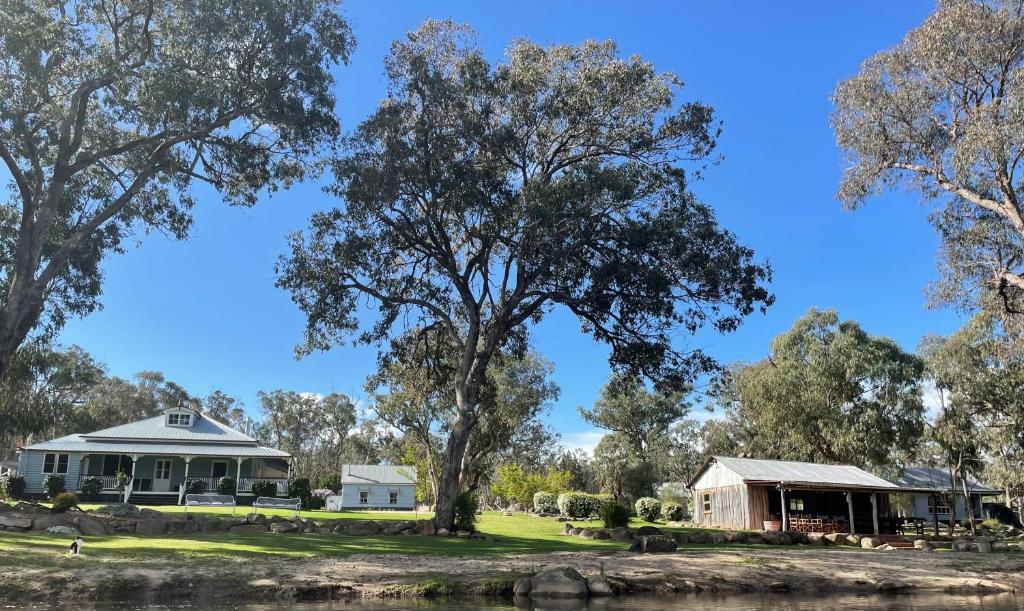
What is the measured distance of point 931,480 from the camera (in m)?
50.4

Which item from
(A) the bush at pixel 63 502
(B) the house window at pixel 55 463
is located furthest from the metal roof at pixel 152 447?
(A) the bush at pixel 63 502

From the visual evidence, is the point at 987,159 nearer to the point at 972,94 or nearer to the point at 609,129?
the point at 972,94

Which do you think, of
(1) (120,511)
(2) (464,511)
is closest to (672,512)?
(2) (464,511)

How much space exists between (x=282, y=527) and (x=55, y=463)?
85.5 ft

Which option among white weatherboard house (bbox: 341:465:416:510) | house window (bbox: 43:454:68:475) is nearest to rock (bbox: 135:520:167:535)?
house window (bbox: 43:454:68:475)

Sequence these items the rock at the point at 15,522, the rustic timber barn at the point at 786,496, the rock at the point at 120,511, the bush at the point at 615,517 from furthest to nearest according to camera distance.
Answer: the rustic timber barn at the point at 786,496, the bush at the point at 615,517, the rock at the point at 120,511, the rock at the point at 15,522

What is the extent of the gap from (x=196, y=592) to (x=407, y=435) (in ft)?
99.0

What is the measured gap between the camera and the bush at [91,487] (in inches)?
1435

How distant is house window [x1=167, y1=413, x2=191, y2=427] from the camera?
4409cm

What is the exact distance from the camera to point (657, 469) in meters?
56.0

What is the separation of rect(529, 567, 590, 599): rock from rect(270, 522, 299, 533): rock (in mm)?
10625

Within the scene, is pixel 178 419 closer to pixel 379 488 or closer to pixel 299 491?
pixel 299 491

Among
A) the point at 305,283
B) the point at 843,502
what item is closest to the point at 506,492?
the point at 843,502

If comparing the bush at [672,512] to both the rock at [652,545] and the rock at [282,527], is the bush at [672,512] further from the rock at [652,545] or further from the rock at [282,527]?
the rock at [282,527]
